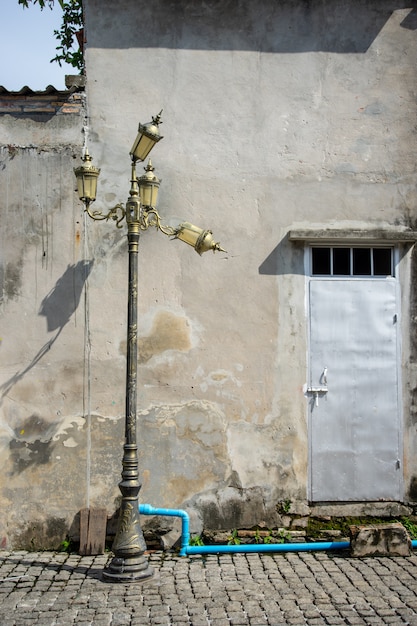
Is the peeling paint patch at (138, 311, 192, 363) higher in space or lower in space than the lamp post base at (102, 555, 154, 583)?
higher

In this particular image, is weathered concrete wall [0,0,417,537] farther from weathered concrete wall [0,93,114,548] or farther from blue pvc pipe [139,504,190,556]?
blue pvc pipe [139,504,190,556]

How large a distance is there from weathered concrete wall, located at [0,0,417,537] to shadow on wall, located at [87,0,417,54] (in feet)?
0.05

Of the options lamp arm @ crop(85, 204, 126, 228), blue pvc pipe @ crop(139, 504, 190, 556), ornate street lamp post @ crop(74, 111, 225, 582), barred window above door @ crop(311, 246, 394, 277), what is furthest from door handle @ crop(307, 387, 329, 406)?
lamp arm @ crop(85, 204, 126, 228)

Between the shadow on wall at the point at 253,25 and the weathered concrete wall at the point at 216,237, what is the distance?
0.05 ft

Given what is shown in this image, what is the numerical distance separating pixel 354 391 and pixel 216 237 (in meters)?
2.25

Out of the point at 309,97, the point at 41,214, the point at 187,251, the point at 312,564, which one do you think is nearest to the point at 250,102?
the point at 309,97

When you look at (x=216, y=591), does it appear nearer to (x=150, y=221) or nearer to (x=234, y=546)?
(x=234, y=546)

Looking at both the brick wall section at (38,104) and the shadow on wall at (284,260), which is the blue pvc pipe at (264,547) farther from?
the brick wall section at (38,104)

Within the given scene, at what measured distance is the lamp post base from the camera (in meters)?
6.22

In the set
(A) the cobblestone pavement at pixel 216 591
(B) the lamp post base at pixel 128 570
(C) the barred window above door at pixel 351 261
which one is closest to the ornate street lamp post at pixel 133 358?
(B) the lamp post base at pixel 128 570

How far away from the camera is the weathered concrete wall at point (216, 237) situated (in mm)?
7484

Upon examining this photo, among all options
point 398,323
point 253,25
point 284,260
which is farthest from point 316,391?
point 253,25

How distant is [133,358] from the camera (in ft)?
21.8

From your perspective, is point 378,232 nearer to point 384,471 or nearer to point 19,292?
point 384,471
